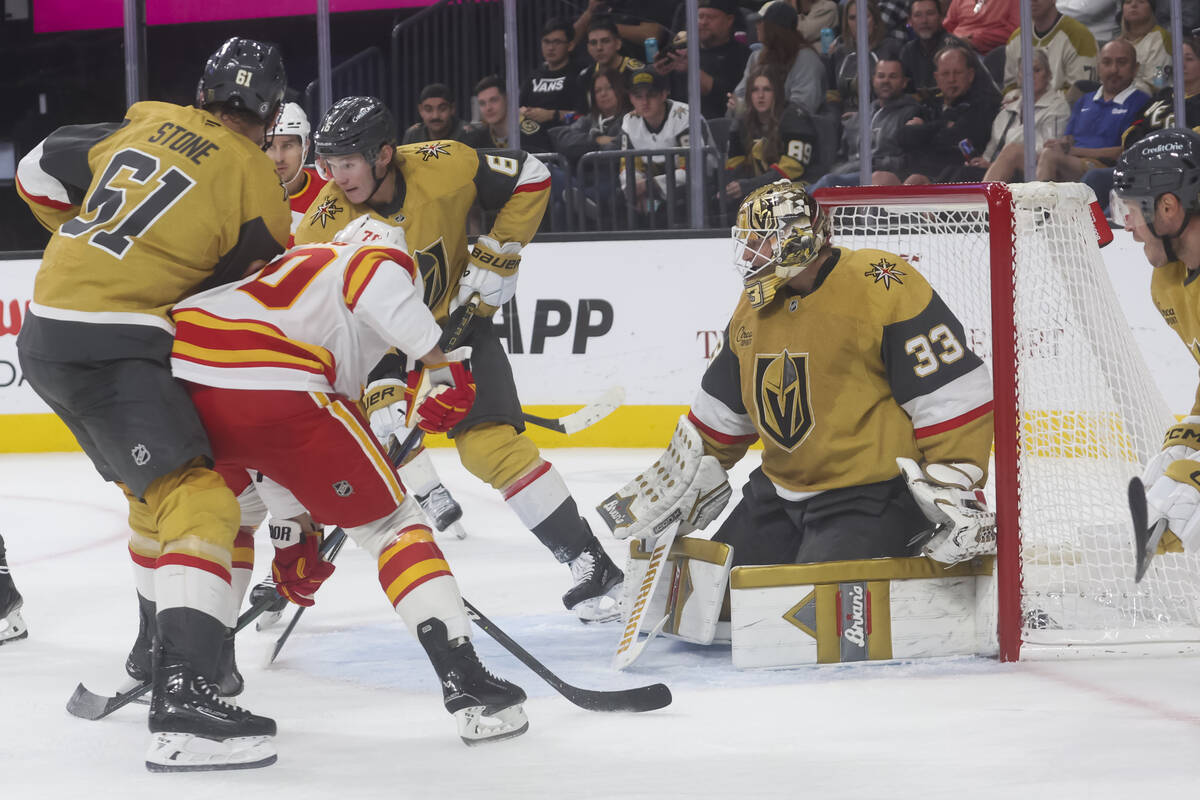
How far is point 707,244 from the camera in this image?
5746mm

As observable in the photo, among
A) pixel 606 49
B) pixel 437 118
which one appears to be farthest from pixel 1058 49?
pixel 437 118

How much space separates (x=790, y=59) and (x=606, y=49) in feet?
2.75

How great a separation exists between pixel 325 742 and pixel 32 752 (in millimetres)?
429

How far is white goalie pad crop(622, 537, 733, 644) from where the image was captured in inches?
104

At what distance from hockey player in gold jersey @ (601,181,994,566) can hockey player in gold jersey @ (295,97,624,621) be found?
0.41m

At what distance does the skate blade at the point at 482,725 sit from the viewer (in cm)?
213

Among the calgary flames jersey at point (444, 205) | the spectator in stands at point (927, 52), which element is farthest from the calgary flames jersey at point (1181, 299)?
the spectator in stands at point (927, 52)

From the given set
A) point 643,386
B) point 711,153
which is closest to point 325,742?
point 643,386

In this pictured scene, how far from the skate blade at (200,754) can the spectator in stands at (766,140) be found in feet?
14.2

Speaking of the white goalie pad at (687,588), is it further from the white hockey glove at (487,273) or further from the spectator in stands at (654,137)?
the spectator in stands at (654,137)

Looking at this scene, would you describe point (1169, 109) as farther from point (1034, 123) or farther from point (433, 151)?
point (433, 151)

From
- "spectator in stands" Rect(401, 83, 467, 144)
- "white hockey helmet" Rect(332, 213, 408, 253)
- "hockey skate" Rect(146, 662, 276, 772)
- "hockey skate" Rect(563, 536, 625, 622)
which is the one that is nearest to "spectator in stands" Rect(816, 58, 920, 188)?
"spectator in stands" Rect(401, 83, 467, 144)

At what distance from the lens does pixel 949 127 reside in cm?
586

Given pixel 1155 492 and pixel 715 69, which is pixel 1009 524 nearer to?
pixel 1155 492
